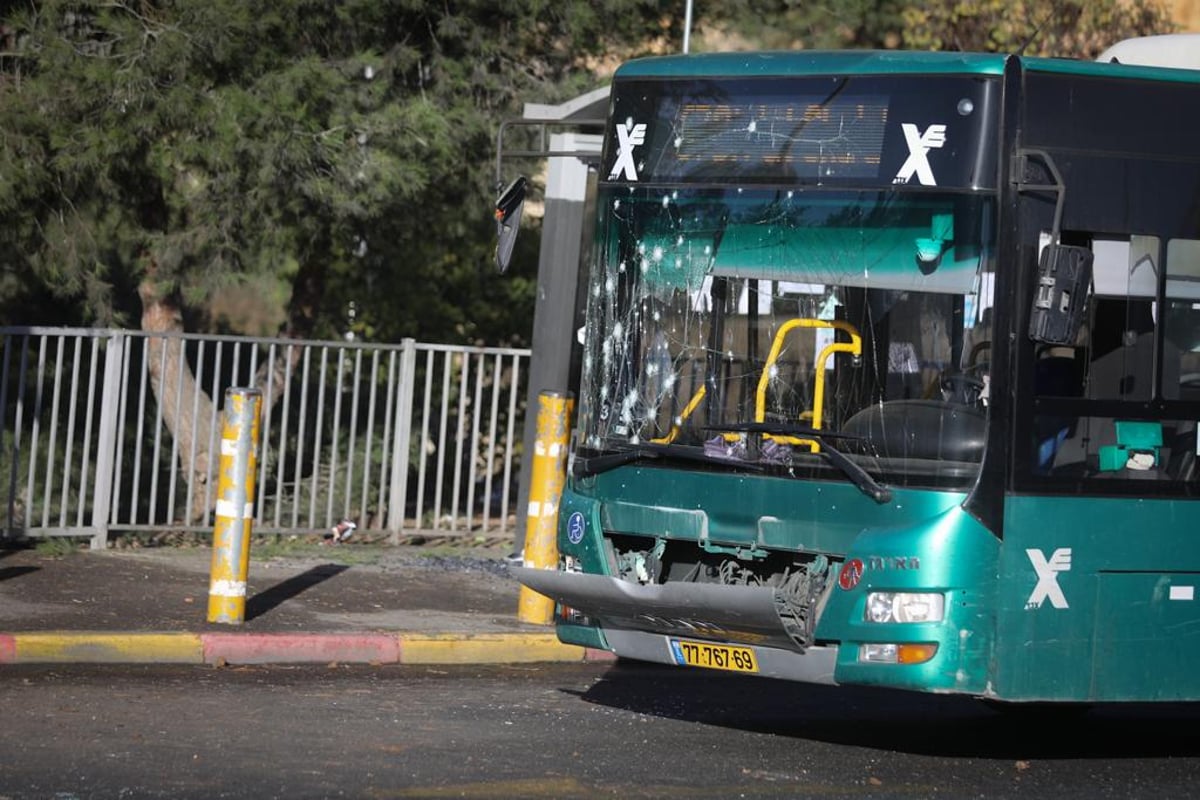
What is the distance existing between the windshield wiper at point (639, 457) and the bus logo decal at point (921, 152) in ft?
4.48

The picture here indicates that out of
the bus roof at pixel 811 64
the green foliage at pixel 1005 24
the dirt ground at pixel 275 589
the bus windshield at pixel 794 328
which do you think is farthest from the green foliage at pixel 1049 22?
the bus windshield at pixel 794 328

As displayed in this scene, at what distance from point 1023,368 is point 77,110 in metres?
8.58

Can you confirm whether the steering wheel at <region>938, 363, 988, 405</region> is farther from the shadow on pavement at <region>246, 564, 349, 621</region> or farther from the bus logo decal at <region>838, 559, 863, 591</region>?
the shadow on pavement at <region>246, 564, 349, 621</region>

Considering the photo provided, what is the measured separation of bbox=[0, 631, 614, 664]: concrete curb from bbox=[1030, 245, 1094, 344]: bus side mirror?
13.9 feet

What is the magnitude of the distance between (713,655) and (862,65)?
8.58ft

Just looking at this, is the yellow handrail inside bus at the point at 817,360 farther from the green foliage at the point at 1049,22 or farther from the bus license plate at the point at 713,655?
the green foliage at the point at 1049,22

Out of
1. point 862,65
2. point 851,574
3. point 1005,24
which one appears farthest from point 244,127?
point 1005,24

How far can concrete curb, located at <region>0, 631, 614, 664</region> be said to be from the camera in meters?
9.44

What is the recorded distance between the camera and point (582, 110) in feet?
40.1

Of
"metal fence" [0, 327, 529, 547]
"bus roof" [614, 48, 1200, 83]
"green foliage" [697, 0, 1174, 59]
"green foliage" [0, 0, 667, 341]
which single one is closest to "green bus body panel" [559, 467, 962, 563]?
"bus roof" [614, 48, 1200, 83]

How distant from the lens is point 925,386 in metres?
7.45

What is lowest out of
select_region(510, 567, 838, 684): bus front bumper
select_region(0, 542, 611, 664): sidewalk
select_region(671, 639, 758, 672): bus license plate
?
select_region(0, 542, 611, 664): sidewalk

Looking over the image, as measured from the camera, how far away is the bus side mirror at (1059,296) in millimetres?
7250

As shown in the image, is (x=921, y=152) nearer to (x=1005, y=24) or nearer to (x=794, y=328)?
(x=794, y=328)
